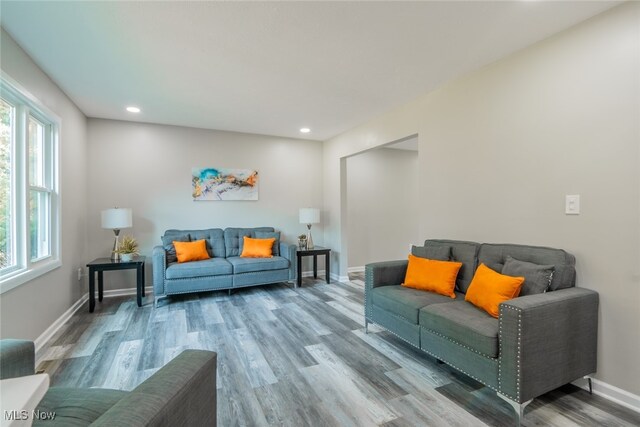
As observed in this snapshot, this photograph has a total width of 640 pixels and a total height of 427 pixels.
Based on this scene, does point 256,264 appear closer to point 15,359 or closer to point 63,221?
point 63,221

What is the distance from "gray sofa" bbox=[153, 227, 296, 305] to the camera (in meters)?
3.83

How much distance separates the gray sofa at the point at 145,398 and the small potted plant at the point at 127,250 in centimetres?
287

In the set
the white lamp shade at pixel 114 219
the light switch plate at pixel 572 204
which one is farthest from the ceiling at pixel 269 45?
the white lamp shade at pixel 114 219

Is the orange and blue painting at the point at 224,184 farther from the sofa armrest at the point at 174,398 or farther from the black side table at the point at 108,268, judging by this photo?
the sofa armrest at the point at 174,398

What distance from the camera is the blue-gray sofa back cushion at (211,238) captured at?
4473 millimetres

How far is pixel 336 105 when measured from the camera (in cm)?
370

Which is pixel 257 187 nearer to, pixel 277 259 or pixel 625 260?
pixel 277 259

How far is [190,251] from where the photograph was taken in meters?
4.17

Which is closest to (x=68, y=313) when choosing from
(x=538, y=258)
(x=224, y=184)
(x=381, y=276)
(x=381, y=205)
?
(x=224, y=184)

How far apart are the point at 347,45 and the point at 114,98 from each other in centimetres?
276

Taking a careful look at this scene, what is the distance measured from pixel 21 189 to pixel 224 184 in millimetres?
2610

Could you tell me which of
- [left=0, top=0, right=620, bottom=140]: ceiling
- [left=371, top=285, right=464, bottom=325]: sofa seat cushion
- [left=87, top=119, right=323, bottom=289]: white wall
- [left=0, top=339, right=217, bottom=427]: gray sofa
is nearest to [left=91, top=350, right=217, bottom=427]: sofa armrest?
[left=0, top=339, right=217, bottom=427]: gray sofa

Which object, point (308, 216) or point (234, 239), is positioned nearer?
point (234, 239)

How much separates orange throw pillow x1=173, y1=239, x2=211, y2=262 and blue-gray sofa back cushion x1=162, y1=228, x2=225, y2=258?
21cm
